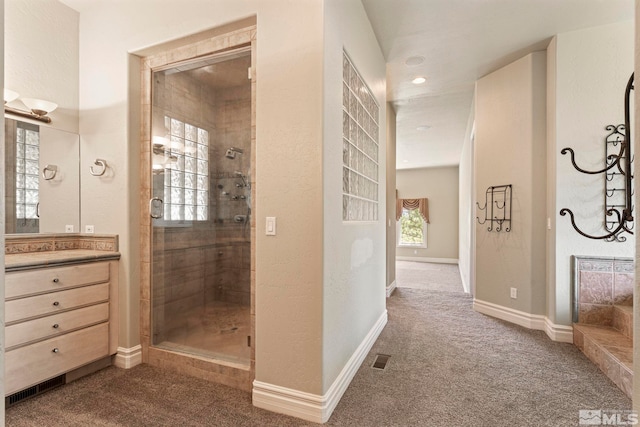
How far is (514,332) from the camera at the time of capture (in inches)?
125

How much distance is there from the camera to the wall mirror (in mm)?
2279

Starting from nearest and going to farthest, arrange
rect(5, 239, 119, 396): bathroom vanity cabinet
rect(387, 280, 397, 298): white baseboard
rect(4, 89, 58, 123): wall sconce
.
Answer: rect(5, 239, 119, 396): bathroom vanity cabinet → rect(4, 89, 58, 123): wall sconce → rect(387, 280, 397, 298): white baseboard

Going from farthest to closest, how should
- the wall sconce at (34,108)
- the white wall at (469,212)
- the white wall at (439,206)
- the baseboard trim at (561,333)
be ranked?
the white wall at (439,206) < the white wall at (469,212) < the baseboard trim at (561,333) < the wall sconce at (34,108)

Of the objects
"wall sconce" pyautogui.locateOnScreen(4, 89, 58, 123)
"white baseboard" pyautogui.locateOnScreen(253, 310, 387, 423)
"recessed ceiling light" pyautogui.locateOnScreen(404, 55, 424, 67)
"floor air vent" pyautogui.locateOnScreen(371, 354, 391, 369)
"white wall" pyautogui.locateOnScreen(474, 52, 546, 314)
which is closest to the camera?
Result: "white baseboard" pyautogui.locateOnScreen(253, 310, 387, 423)

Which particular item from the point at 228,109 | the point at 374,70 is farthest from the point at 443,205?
the point at 228,109

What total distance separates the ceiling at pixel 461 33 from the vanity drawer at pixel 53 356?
11.0ft

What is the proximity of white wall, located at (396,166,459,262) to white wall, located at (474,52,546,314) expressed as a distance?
5.29m

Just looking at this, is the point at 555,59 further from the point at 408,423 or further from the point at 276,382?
the point at 276,382

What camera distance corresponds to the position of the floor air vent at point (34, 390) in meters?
1.88

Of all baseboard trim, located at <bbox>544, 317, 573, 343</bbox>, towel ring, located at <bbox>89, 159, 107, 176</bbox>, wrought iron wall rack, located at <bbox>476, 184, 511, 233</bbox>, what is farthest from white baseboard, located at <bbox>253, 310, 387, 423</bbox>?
wrought iron wall rack, located at <bbox>476, 184, 511, 233</bbox>

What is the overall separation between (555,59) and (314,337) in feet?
11.3

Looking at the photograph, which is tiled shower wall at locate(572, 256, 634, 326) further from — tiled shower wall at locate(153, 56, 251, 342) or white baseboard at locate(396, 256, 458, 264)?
white baseboard at locate(396, 256, 458, 264)

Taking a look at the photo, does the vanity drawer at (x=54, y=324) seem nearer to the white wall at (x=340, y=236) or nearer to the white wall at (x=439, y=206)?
the white wall at (x=340, y=236)

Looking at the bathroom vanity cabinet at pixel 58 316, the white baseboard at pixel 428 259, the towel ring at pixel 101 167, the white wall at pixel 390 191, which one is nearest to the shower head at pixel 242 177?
the towel ring at pixel 101 167
